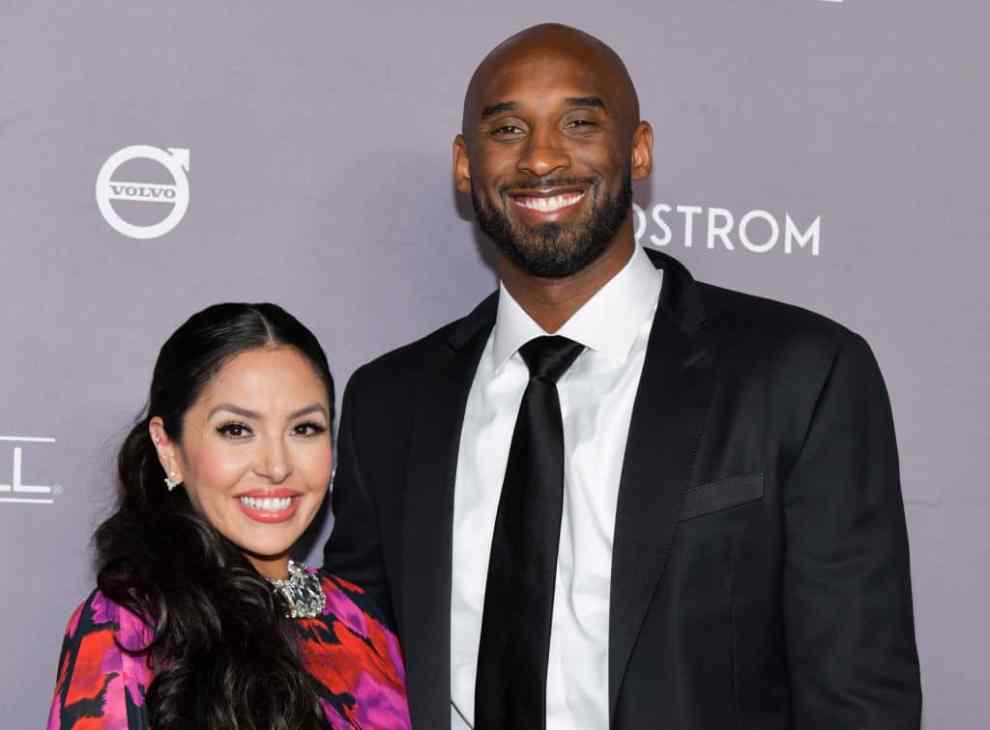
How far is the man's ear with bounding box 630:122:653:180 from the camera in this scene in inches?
81.3

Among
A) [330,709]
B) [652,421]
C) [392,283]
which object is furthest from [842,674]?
[392,283]

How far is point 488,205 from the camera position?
1.99 metres

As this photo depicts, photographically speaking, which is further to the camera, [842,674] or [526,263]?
[526,263]

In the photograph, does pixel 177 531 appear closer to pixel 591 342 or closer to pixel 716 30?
pixel 591 342

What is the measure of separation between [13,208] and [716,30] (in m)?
1.34

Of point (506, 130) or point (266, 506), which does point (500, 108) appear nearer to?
point (506, 130)

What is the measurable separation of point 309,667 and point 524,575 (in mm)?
339

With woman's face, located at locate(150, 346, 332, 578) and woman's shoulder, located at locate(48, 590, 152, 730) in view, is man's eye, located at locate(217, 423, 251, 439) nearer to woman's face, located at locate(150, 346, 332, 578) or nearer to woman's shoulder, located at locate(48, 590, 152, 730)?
woman's face, located at locate(150, 346, 332, 578)

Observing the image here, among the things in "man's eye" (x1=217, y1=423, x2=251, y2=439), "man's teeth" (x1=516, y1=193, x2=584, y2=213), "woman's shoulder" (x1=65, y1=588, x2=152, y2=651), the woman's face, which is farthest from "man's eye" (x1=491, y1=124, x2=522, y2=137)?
"woman's shoulder" (x1=65, y1=588, x2=152, y2=651)

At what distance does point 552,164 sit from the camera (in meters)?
1.92

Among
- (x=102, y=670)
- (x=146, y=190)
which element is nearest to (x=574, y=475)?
(x=102, y=670)

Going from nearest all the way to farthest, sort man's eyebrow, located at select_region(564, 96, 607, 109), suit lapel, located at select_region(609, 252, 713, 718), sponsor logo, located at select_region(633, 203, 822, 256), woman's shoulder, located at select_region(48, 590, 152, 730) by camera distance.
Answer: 1. woman's shoulder, located at select_region(48, 590, 152, 730)
2. suit lapel, located at select_region(609, 252, 713, 718)
3. man's eyebrow, located at select_region(564, 96, 607, 109)
4. sponsor logo, located at select_region(633, 203, 822, 256)

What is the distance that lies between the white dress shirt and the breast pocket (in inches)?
4.6

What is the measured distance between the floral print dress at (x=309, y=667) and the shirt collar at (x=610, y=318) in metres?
0.47
